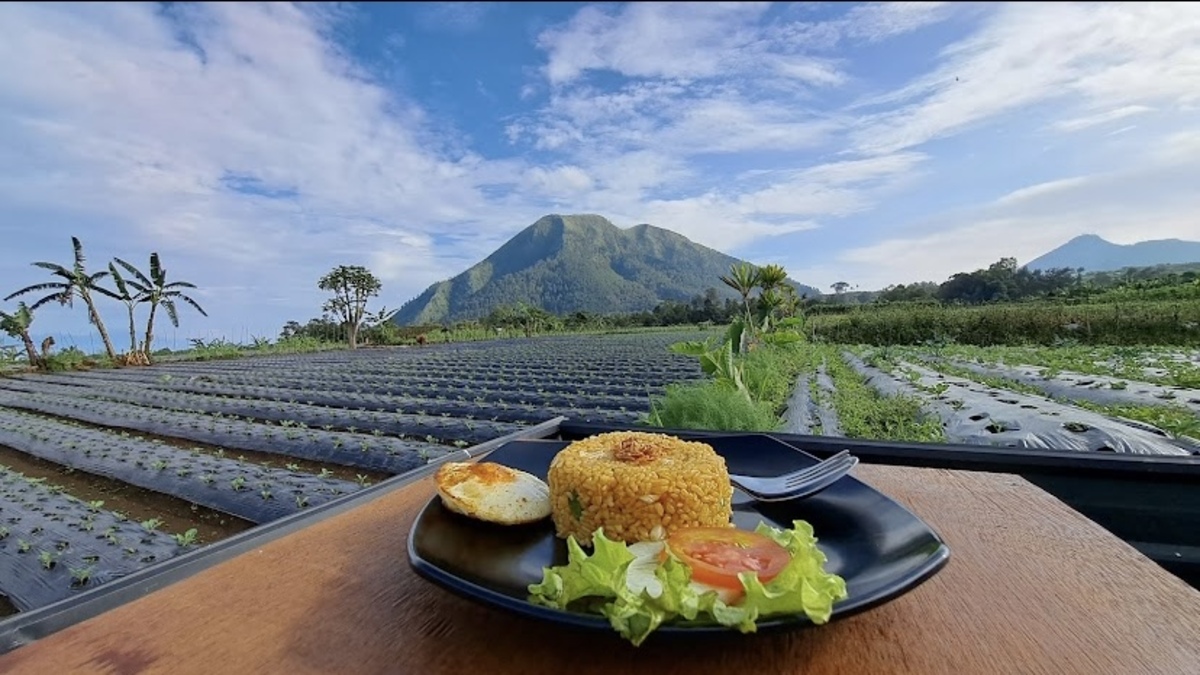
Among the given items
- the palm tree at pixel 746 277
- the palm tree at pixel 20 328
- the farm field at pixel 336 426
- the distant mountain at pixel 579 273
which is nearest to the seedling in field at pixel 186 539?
the farm field at pixel 336 426

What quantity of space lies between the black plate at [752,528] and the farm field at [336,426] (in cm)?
152

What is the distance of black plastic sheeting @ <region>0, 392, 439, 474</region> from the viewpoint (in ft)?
11.8

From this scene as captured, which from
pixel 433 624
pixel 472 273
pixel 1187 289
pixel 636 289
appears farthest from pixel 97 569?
pixel 472 273

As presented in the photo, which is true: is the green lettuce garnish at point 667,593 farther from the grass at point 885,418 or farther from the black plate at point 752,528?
the grass at point 885,418

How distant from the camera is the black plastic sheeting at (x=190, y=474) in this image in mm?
2844

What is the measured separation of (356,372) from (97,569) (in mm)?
8073

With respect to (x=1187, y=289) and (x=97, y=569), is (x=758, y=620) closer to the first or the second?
(x=97, y=569)

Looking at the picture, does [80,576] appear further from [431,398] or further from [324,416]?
[431,398]

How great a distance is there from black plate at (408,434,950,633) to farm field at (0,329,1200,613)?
4.99 feet

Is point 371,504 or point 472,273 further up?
point 472,273

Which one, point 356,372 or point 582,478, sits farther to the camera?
point 356,372

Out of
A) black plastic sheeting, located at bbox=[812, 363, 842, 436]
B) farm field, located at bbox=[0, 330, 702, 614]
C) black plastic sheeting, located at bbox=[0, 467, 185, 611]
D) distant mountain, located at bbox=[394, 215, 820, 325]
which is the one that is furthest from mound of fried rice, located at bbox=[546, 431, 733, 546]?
distant mountain, located at bbox=[394, 215, 820, 325]

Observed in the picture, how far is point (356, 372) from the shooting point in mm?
9969

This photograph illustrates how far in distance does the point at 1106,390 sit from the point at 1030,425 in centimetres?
211
